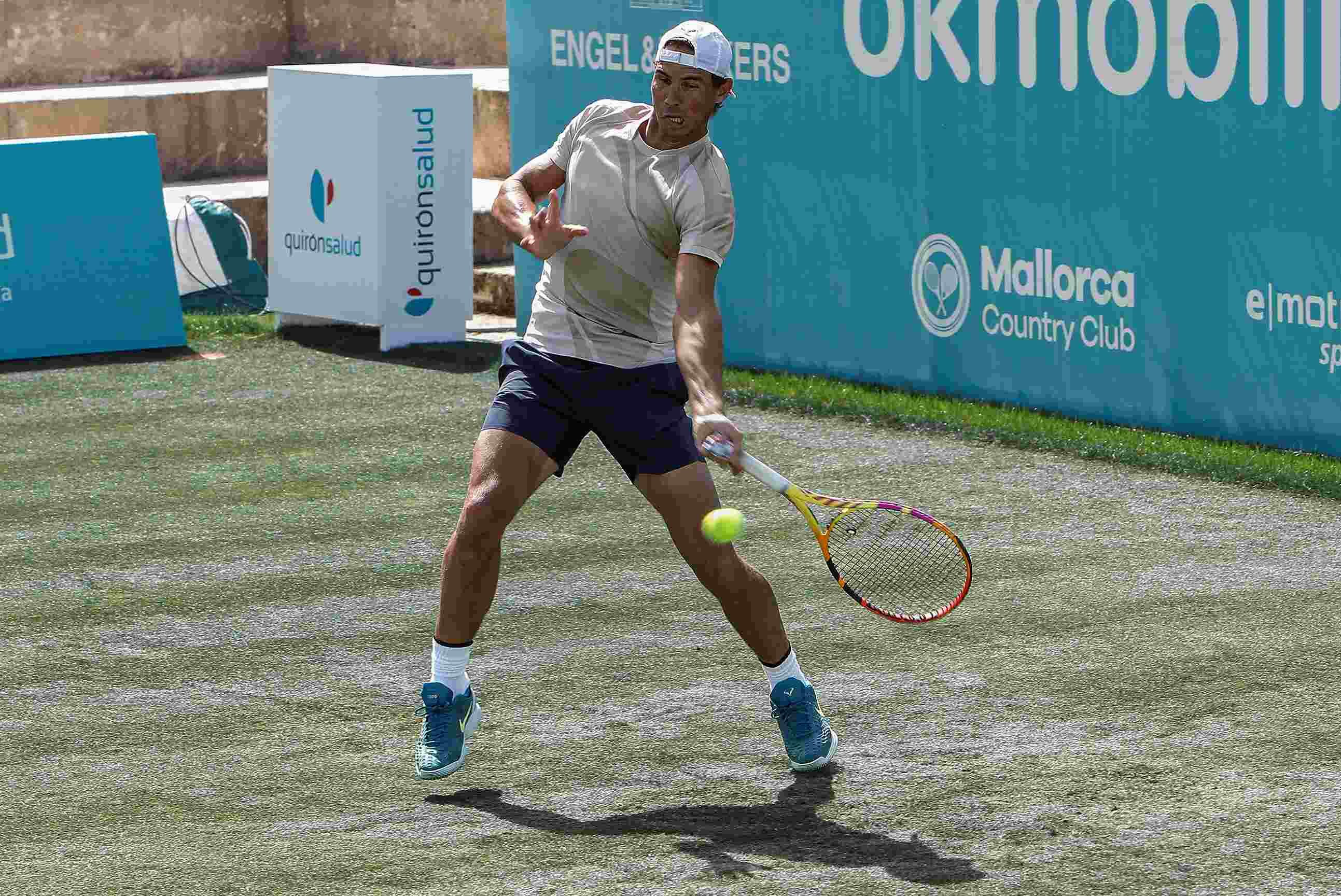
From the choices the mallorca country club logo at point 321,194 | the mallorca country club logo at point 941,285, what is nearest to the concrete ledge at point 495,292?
the mallorca country club logo at point 321,194

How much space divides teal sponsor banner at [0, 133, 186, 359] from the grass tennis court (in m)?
2.54

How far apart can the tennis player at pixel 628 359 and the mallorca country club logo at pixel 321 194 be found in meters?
7.30

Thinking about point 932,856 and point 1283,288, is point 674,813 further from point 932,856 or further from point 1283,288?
point 1283,288

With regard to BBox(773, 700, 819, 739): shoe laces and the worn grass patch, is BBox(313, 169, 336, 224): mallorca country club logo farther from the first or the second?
BBox(773, 700, 819, 739): shoe laces

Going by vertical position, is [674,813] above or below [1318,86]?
below

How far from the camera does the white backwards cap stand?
546 cm

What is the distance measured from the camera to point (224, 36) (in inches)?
821

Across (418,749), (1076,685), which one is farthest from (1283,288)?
(418,749)

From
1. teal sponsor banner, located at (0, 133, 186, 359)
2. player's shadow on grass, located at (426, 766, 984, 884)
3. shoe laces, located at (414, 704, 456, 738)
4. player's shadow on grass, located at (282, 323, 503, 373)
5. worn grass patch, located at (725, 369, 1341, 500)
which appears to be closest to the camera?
player's shadow on grass, located at (426, 766, 984, 884)

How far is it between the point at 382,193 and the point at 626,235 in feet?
23.3

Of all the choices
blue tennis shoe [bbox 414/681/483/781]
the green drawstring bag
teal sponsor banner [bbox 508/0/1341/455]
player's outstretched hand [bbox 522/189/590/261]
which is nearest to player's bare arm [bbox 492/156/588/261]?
player's outstretched hand [bbox 522/189/590/261]

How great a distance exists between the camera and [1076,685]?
256 inches

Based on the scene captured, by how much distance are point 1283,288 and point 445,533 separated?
3.94 meters

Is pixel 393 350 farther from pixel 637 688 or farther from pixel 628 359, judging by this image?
pixel 628 359
